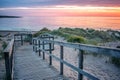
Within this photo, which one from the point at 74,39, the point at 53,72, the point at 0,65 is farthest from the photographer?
the point at 74,39

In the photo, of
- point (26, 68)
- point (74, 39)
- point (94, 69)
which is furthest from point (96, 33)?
point (26, 68)

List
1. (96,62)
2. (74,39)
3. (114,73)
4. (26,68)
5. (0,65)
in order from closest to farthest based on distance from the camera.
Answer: (26,68) < (114,73) < (0,65) < (96,62) < (74,39)

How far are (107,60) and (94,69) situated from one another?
2.16 metres

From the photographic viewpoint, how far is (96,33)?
26688 millimetres

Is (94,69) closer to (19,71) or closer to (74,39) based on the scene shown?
(19,71)

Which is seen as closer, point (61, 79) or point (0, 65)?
point (61, 79)

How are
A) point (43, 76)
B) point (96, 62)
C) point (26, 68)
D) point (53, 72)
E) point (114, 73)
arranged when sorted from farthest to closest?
point (96, 62), point (114, 73), point (26, 68), point (53, 72), point (43, 76)

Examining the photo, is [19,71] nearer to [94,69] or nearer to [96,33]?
[94,69]

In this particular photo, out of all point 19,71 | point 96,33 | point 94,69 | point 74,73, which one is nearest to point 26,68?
point 19,71

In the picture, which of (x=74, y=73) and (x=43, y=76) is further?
(x=74, y=73)

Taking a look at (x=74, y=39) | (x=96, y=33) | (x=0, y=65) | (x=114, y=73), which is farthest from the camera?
(x=96, y=33)

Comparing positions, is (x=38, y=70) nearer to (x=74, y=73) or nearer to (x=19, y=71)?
(x=19, y=71)

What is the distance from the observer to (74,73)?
7910mm

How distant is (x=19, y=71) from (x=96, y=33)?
67.2 ft
